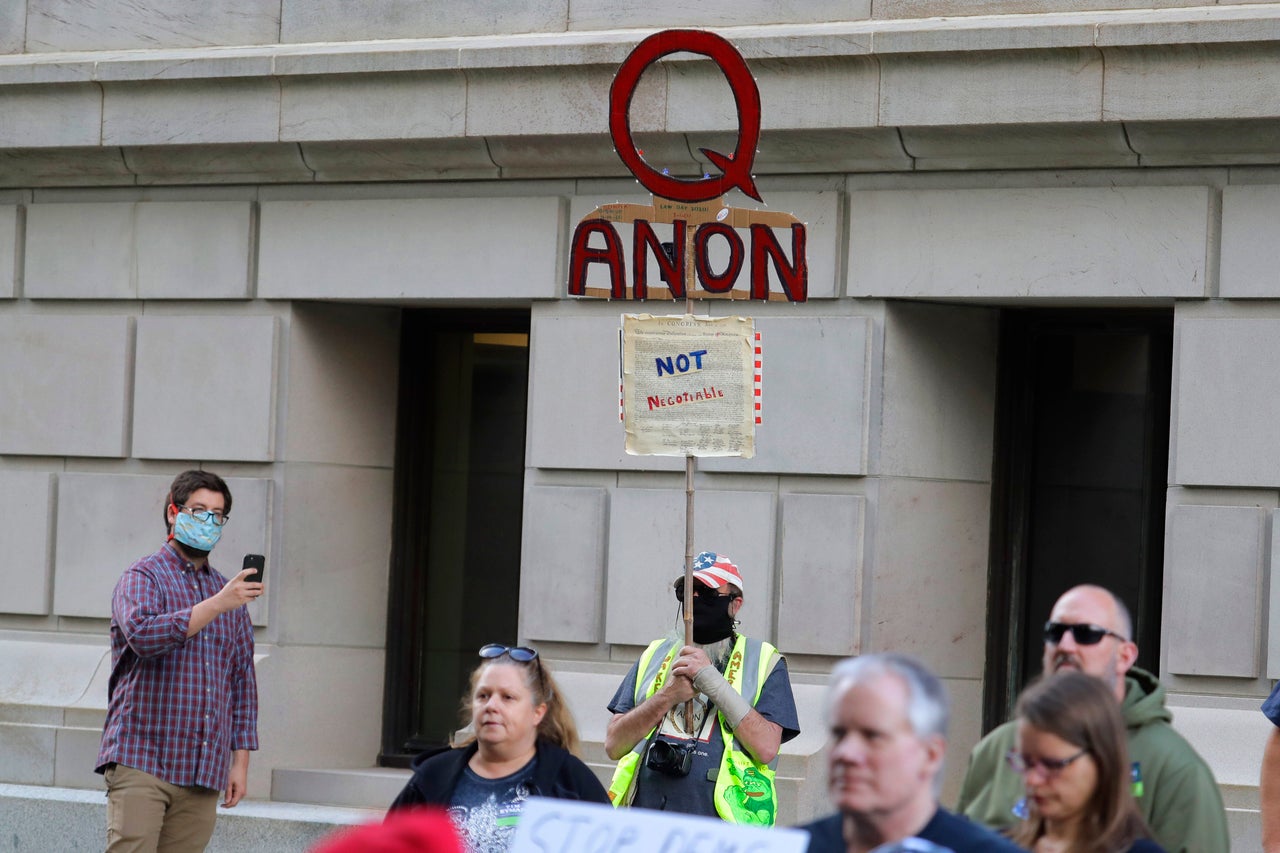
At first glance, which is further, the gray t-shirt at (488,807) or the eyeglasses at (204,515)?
Answer: the eyeglasses at (204,515)

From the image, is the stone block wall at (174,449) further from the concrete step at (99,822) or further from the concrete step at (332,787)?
the concrete step at (99,822)

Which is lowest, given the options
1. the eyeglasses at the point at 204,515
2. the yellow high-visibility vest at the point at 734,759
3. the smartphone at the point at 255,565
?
the yellow high-visibility vest at the point at 734,759

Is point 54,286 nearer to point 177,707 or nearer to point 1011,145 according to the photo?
point 177,707

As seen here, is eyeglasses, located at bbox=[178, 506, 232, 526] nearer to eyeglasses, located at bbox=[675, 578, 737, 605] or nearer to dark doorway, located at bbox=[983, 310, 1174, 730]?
eyeglasses, located at bbox=[675, 578, 737, 605]

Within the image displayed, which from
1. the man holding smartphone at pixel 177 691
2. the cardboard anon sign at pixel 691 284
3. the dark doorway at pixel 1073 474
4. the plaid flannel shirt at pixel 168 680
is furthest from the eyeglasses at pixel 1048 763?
the dark doorway at pixel 1073 474

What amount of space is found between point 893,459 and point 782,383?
0.63 meters

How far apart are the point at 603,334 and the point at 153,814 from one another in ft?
11.4

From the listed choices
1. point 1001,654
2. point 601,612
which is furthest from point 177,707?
point 1001,654

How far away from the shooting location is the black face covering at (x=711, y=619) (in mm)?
7402

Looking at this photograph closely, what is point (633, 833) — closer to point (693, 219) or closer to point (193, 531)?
point (693, 219)

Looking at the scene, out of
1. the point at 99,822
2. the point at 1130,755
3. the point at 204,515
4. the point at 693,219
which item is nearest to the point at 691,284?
the point at 693,219

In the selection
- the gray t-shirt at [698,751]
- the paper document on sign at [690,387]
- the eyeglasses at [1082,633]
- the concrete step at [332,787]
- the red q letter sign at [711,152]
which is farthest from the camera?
the concrete step at [332,787]

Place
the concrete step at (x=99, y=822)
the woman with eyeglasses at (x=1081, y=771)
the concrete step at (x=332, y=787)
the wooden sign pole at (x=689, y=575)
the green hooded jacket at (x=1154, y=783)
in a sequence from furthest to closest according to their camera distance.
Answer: the concrete step at (x=332, y=787) → the concrete step at (x=99, y=822) → the wooden sign pole at (x=689, y=575) → the green hooded jacket at (x=1154, y=783) → the woman with eyeglasses at (x=1081, y=771)

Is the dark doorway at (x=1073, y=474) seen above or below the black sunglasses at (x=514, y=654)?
above
